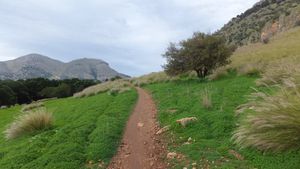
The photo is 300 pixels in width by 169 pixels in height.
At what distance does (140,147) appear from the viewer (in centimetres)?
1207

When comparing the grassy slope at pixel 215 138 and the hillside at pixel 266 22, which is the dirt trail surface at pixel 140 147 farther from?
the hillside at pixel 266 22

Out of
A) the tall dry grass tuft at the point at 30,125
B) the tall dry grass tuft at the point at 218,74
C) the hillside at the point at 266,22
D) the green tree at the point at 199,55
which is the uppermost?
the hillside at the point at 266,22

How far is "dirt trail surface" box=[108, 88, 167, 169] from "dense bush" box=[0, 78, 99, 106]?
50.9m

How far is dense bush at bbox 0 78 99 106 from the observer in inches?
2504

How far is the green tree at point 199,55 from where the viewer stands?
97.6 feet

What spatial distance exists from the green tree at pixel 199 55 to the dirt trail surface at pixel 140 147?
13.2 meters

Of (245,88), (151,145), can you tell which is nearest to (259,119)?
(151,145)

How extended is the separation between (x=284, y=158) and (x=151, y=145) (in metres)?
4.78

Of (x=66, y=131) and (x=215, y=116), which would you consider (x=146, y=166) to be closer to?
(x=215, y=116)

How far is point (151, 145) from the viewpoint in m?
12.1

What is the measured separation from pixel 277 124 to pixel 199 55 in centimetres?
2218

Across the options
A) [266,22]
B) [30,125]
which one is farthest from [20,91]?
[30,125]

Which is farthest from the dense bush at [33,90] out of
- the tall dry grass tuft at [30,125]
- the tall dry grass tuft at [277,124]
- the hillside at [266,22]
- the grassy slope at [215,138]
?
the tall dry grass tuft at [277,124]

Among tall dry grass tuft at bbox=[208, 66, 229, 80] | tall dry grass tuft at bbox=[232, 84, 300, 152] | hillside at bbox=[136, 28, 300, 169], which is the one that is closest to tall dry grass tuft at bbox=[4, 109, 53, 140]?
hillside at bbox=[136, 28, 300, 169]
